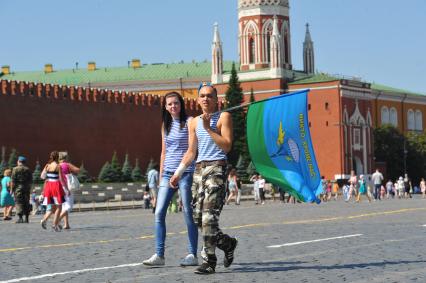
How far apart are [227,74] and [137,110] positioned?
1916 cm

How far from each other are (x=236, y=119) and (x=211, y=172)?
65.5m

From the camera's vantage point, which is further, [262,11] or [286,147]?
A: [262,11]

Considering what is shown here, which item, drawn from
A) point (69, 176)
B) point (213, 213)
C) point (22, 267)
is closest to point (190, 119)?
point (213, 213)

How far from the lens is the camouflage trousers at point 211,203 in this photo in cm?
841

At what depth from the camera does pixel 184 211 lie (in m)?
8.89

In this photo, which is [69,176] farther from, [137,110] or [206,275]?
[137,110]

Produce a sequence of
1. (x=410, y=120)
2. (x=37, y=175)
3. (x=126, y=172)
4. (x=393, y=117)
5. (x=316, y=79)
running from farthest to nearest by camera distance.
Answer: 1. (x=410, y=120)
2. (x=393, y=117)
3. (x=316, y=79)
4. (x=126, y=172)
5. (x=37, y=175)

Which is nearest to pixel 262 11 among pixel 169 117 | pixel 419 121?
pixel 419 121

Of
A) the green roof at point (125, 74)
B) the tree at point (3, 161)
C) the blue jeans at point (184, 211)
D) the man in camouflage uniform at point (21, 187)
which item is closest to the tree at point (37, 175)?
the tree at point (3, 161)

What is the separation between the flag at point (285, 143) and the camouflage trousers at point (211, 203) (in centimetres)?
58

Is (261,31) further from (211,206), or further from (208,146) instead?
(211,206)

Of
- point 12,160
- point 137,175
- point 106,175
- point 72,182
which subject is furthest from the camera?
point 137,175

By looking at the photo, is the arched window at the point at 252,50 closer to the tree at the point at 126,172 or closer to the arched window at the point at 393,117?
the arched window at the point at 393,117

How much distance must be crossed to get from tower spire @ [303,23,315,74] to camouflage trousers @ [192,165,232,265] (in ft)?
262
